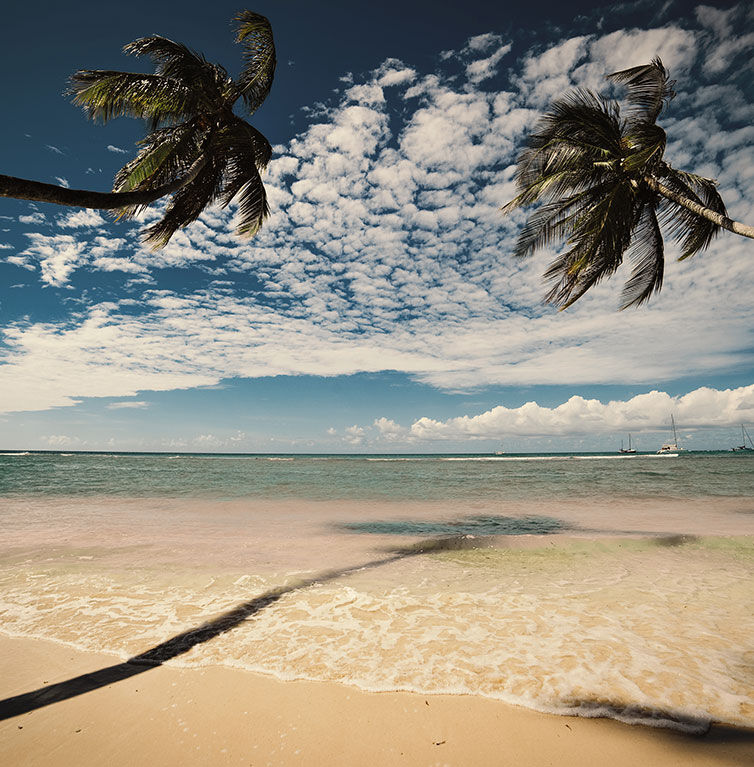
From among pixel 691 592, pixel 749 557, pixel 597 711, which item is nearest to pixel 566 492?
pixel 749 557

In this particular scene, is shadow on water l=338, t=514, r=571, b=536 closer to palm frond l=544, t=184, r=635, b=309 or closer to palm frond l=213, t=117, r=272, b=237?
palm frond l=544, t=184, r=635, b=309

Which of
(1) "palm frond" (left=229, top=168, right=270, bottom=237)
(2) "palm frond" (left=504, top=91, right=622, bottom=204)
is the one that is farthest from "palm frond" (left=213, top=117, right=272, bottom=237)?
(2) "palm frond" (left=504, top=91, right=622, bottom=204)

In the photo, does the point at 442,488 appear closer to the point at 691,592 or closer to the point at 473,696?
the point at 691,592

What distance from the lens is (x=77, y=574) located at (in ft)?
19.3

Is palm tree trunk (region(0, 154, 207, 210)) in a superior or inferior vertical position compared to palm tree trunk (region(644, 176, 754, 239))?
inferior

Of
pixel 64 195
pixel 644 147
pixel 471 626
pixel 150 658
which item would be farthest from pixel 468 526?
pixel 64 195

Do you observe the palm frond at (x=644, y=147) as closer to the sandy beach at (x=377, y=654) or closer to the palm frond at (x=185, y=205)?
the sandy beach at (x=377, y=654)

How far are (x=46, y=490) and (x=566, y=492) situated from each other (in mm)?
23204

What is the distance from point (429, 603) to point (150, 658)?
116 inches

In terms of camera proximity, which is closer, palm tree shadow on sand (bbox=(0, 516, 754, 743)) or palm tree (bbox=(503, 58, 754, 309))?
palm tree shadow on sand (bbox=(0, 516, 754, 743))

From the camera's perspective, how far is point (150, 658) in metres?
3.52

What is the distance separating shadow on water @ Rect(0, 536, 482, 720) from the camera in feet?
9.64

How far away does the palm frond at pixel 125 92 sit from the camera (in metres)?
6.94

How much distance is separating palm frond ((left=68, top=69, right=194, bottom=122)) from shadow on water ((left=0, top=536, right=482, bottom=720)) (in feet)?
27.6
